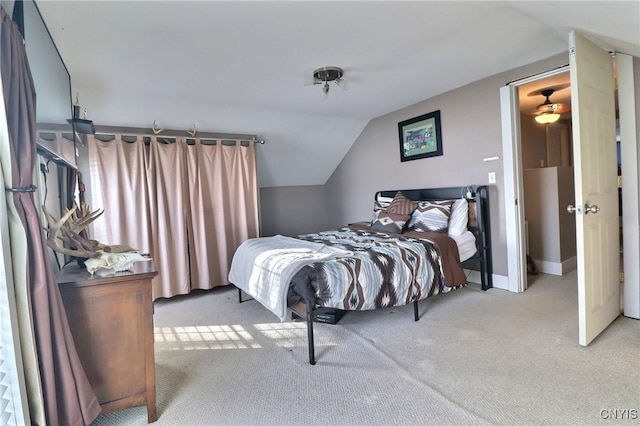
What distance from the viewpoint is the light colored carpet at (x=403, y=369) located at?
66.2 inches

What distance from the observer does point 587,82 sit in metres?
2.18

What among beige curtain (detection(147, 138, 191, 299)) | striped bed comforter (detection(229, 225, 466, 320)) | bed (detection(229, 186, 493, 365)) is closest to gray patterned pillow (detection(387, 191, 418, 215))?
bed (detection(229, 186, 493, 365))

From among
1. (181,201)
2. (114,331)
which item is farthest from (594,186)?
(181,201)

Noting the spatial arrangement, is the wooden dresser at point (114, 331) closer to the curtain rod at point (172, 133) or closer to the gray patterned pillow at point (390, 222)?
the curtain rod at point (172, 133)

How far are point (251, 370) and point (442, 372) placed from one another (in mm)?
1173

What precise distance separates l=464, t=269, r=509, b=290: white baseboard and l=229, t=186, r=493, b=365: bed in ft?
0.24

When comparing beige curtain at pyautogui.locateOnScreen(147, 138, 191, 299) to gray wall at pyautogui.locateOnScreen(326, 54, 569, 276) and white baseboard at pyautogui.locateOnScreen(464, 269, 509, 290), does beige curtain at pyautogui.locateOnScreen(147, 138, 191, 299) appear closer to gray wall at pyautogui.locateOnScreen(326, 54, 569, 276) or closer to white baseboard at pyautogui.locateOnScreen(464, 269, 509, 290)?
gray wall at pyautogui.locateOnScreen(326, 54, 569, 276)

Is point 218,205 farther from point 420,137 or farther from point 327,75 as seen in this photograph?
point 420,137

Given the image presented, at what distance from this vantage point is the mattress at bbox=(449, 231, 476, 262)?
3.28 m

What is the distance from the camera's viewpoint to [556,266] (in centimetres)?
392

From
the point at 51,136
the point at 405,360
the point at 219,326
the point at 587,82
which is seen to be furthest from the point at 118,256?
the point at 587,82

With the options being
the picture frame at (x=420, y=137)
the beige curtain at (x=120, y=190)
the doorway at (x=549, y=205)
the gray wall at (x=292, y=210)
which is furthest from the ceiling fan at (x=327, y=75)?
the gray wall at (x=292, y=210)

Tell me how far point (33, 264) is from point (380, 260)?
2011 millimetres

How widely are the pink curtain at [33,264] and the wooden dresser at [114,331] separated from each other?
0.18m
